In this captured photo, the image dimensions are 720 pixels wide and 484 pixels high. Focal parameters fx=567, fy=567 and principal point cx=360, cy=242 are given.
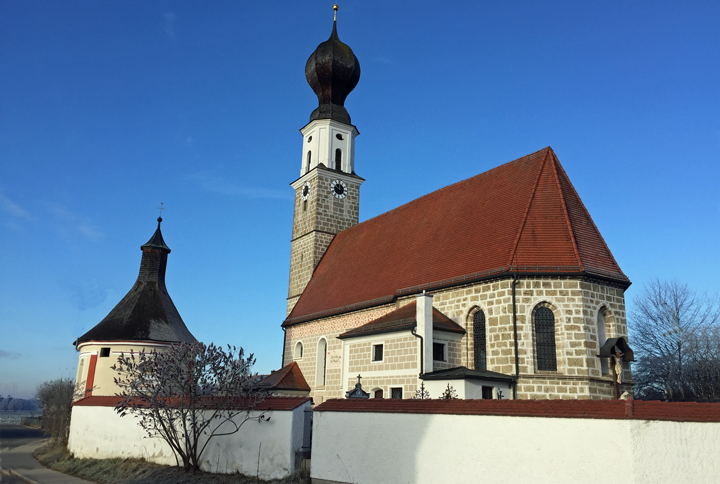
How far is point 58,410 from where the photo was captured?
32.8 metres

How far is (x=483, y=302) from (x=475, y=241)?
2580mm

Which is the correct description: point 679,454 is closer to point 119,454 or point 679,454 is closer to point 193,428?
point 193,428

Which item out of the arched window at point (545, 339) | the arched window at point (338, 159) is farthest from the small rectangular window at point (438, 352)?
the arched window at point (338, 159)

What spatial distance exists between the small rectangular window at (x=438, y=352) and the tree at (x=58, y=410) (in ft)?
47.3

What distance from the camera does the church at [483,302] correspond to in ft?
50.2

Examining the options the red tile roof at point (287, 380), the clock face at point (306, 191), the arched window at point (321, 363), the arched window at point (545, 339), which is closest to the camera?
the arched window at point (545, 339)

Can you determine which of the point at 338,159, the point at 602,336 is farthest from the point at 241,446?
the point at 338,159

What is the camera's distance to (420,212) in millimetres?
23484

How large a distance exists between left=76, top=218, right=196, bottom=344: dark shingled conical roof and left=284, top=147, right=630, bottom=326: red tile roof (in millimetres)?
6684

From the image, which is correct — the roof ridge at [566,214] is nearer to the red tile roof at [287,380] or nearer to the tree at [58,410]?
the red tile roof at [287,380]

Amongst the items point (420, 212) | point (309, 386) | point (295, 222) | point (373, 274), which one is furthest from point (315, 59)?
point (309, 386)

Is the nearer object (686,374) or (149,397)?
(149,397)

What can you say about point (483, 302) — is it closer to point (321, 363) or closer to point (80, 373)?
point (321, 363)

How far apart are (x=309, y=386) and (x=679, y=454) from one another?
58.8ft
